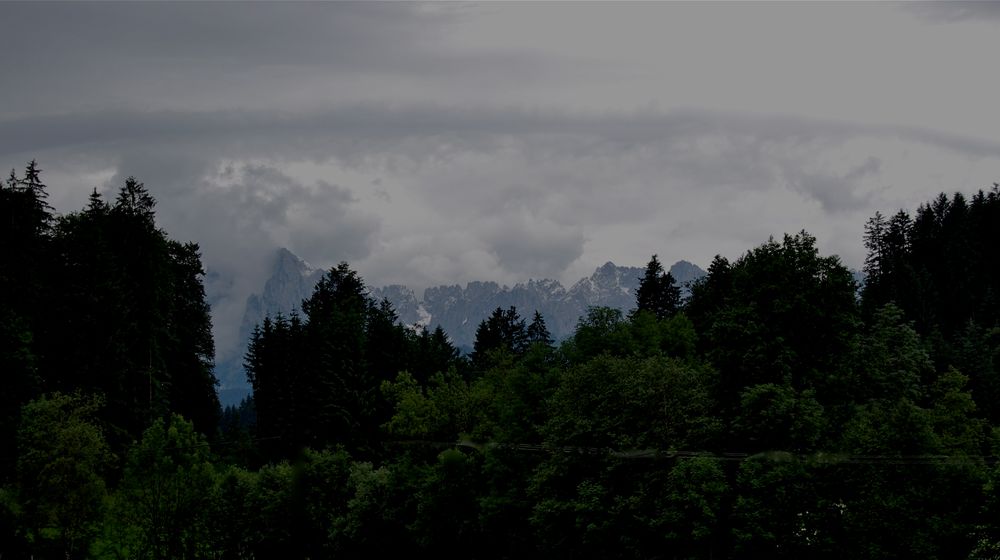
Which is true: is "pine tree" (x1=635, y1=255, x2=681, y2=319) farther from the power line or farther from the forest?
the power line

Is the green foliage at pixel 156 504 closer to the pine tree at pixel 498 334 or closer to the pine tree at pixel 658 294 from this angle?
the pine tree at pixel 658 294

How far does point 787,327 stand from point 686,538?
9.68 meters

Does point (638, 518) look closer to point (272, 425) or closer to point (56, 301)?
point (56, 301)

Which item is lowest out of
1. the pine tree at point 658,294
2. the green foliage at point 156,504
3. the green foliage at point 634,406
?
the green foliage at point 156,504

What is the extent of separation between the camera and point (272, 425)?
83000mm

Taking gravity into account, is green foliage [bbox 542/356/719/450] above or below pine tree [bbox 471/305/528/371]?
below

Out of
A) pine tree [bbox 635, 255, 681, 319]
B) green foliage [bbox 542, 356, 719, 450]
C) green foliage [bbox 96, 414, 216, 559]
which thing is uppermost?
pine tree [bbox 635, 255, 681, 319]

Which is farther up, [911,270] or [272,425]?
[911,270]

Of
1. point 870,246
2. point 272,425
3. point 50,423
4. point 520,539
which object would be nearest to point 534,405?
point 520,539

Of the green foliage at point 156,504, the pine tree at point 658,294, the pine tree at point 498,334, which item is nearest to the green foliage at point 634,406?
the green foliage at point 156,504

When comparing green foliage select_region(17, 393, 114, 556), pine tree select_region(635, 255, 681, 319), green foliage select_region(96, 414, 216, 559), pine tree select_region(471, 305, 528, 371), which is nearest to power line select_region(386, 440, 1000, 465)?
green foliage select_region(96, 414, 216, 559)

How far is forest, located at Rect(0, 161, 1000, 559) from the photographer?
110ft

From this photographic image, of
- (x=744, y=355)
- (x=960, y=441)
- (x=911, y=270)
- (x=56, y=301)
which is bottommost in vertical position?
(x=960, y=441)

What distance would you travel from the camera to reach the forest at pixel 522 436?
110 ft
